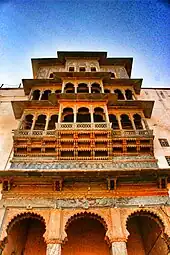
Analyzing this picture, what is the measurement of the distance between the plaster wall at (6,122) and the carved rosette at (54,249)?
371cm

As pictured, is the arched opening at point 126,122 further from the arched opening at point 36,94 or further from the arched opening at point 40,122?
the arched opening at point 36,94

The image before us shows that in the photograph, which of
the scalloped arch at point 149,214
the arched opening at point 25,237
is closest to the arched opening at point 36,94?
the arched opening at point 25,237

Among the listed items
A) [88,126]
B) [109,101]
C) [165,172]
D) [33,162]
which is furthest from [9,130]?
[165,172]

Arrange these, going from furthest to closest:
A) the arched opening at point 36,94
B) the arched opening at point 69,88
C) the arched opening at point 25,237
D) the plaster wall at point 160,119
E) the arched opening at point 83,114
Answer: the arched opening at point 36,94, the arched opening at point 69,88, the arched opening at point 83,114, the plaster wall at point 160,119, the arched opening at point 25,237

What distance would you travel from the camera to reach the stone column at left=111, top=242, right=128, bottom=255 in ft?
23.4

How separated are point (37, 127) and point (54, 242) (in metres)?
5.70

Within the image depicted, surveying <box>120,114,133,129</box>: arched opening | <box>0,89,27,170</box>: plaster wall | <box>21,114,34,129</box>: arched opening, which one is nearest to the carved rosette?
<box>0,89,27,170</box>: plaster wall

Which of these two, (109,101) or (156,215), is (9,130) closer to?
(109,101)

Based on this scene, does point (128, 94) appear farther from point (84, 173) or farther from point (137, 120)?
point (84, 173)

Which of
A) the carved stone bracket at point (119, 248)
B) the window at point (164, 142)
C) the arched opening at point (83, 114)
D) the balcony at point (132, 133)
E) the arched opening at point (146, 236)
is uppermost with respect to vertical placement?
the arched opening at point (83, 114)

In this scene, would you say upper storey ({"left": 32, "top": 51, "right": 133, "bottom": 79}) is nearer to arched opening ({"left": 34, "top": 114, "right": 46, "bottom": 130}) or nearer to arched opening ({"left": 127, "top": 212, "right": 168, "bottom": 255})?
arched opening ({"left": 34, "top": 114, "right": 46, "bottom": 130})

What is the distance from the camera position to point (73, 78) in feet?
43.3

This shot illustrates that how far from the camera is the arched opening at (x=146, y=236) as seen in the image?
8180 mm

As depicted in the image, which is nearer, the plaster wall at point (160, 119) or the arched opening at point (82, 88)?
the plaster wall at point (160, 119)
